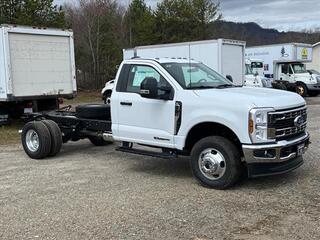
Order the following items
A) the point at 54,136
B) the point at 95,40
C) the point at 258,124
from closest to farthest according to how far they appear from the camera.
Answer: the point at 258,124 < the point at 54,136 < the point at 95,40

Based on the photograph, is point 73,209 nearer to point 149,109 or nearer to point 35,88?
point 149,109

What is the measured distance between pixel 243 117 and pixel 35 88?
8883 mm

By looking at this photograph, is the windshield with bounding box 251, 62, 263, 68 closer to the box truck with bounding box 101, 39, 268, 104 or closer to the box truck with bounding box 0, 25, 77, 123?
the box truck with bounding box 101, 39, 268, 104

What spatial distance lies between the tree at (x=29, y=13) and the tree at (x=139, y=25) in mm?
8975

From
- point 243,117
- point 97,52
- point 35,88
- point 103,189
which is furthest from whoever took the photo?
point 97,52

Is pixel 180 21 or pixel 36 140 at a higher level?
pixel 180 21

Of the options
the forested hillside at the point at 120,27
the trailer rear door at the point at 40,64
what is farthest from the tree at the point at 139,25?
the trailer rear door at the point at 40,64

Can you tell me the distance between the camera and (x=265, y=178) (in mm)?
7535

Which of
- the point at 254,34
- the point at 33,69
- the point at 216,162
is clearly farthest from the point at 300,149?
the point at 254,34

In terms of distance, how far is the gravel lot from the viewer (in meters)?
5.29

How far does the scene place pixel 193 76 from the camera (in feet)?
25.9

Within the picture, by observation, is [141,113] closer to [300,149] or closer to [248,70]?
[300,149]

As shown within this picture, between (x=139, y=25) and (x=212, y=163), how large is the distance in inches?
1196

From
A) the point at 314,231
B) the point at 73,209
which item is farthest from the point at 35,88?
the point at 314,231
